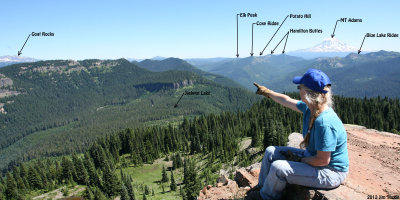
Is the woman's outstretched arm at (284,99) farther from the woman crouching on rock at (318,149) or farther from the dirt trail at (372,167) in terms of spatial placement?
the dirt trail at (372,167)

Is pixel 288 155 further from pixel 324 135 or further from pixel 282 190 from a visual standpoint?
pixel 324 135

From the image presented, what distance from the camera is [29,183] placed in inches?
4082

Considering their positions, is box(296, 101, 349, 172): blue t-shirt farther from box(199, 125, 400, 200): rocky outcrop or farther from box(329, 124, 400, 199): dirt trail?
box(329, 124, 400, 199): dirt trail

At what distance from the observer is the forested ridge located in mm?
87062

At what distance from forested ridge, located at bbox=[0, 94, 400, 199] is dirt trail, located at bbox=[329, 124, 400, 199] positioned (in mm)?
66898

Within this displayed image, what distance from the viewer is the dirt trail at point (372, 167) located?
977cm

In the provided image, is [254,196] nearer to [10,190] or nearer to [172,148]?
[10,190]

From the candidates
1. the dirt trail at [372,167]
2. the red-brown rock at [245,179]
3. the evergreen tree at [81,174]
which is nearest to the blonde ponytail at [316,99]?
the dirt trail at [372,167]

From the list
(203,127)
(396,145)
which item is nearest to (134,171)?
(203,127)

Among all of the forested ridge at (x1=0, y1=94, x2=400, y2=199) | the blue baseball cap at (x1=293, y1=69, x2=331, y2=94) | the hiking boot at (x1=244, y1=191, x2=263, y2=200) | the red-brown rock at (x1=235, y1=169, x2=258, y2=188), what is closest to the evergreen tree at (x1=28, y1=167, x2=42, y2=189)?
the forested ridge at (x1=0, y1=94, x2=400, y2=199)

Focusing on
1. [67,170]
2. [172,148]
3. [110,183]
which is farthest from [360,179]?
[67,170]

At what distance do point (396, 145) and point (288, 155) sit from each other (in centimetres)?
1345

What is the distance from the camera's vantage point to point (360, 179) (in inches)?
424

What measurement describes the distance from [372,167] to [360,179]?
2652 millimetres
